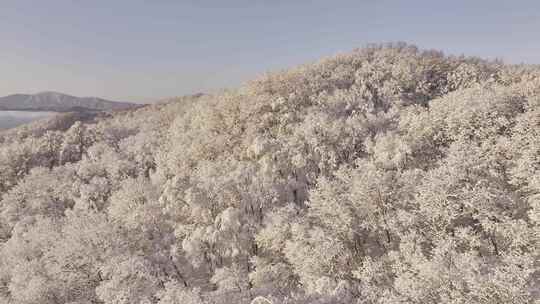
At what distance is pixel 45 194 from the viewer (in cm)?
10394

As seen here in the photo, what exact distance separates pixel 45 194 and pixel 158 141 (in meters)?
37.7

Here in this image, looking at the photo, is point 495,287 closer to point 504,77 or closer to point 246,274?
point 246,274

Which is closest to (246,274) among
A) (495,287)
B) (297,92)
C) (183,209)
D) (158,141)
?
(183,209)

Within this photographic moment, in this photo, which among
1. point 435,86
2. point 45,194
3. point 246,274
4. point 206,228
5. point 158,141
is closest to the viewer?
point 246,274

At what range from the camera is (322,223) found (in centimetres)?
4962

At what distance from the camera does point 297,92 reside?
114250 mm

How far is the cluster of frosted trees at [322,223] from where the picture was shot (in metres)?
39.1

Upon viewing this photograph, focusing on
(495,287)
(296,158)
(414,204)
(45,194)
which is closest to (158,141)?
(45,194)

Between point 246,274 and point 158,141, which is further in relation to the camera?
point 158,141

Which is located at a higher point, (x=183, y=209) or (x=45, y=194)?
(x=183, y=209)

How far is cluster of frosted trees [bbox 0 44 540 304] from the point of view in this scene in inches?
1540

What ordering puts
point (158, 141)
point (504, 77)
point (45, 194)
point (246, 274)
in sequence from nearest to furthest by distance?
point (246, 274) < point (45, 194) < point (504, 77) < point (158, 141)

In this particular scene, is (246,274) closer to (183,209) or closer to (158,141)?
(183,209)

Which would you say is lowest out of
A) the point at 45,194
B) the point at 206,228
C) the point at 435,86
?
the point at 45,194
